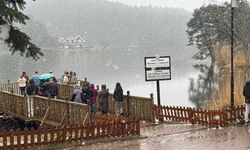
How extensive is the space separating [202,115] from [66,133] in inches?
250

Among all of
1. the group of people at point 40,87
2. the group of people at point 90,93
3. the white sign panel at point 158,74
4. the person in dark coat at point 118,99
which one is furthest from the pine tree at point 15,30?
the white sign panel at point 158,74

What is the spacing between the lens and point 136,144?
14.6 metres

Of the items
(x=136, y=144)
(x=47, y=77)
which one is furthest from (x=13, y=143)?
(x=47, y=77)

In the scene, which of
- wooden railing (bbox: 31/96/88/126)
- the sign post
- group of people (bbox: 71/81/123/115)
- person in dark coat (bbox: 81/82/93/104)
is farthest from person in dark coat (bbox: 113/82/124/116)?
wooden railing (bbox: 31/96/88/126)

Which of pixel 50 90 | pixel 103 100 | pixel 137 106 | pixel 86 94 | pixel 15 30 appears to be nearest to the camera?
pixel 15 30

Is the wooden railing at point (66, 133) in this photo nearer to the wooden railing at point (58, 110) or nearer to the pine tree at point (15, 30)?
the wooden railing at point (58, 110)

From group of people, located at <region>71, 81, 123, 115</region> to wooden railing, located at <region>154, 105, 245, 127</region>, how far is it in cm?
172

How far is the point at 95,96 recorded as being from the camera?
20484 mm

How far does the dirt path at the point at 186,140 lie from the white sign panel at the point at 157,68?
3054 millimetres

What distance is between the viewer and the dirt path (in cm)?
1375

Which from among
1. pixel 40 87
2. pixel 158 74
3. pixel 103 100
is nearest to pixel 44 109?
pixel 103 100

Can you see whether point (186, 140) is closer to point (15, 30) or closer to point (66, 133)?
point (66, 133)

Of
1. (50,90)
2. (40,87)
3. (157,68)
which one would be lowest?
(50,90)

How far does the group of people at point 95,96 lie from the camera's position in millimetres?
19506
